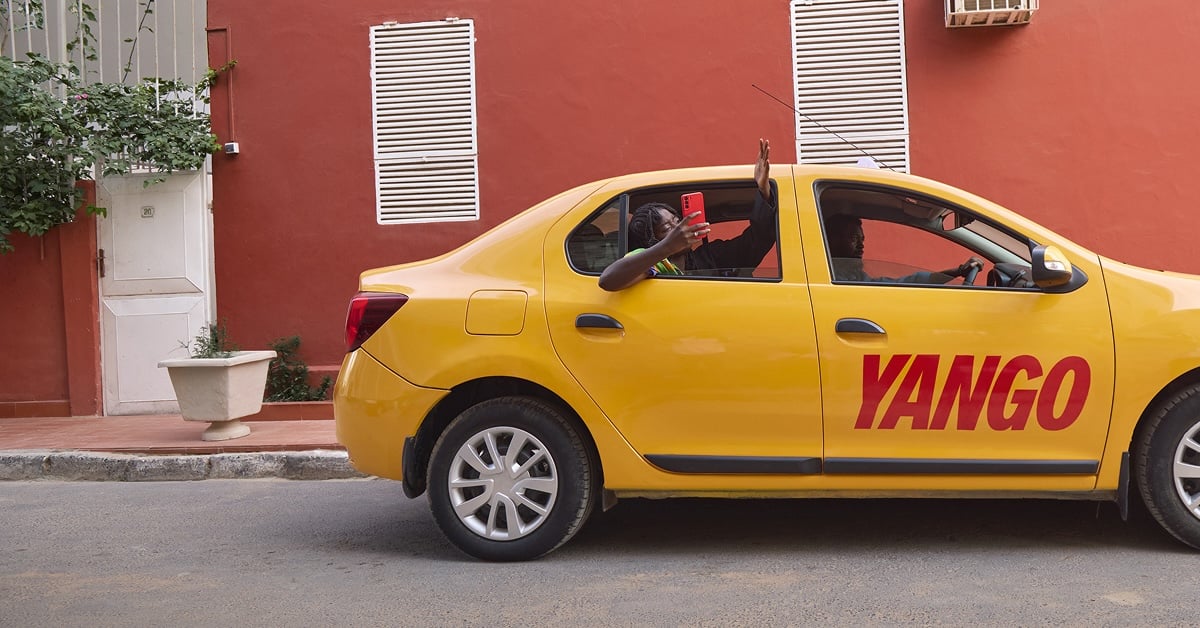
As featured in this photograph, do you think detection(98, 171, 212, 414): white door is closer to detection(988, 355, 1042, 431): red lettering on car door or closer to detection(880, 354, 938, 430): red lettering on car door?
detection(880, 354, 938, 430): red lettering on car door

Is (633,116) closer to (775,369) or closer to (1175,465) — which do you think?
(775,369)

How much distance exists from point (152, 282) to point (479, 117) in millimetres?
3280

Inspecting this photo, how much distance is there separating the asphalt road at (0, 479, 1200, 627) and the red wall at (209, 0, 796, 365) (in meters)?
3.82

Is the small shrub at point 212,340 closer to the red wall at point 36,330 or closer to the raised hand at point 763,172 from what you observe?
the red wall at point 36,330

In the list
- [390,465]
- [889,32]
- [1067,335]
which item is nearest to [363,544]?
[390,465]

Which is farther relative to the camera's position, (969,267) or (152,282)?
(152,282)

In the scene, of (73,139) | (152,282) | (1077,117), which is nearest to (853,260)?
(1077,117)

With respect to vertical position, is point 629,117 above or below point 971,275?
above

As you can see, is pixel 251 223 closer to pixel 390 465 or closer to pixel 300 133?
pixel 300 133

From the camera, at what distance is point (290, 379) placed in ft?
30.7

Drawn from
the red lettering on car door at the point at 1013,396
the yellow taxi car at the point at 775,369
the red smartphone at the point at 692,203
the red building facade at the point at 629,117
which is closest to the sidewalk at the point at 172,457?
the red building facade at the point at 629,117

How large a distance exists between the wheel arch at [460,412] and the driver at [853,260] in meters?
1.26

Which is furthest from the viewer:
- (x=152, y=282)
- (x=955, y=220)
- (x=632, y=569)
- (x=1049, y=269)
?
(x=152, y=282)

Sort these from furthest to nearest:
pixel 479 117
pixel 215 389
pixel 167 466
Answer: pixel 479 117 → pixel 215 389 → pixel 167 466
